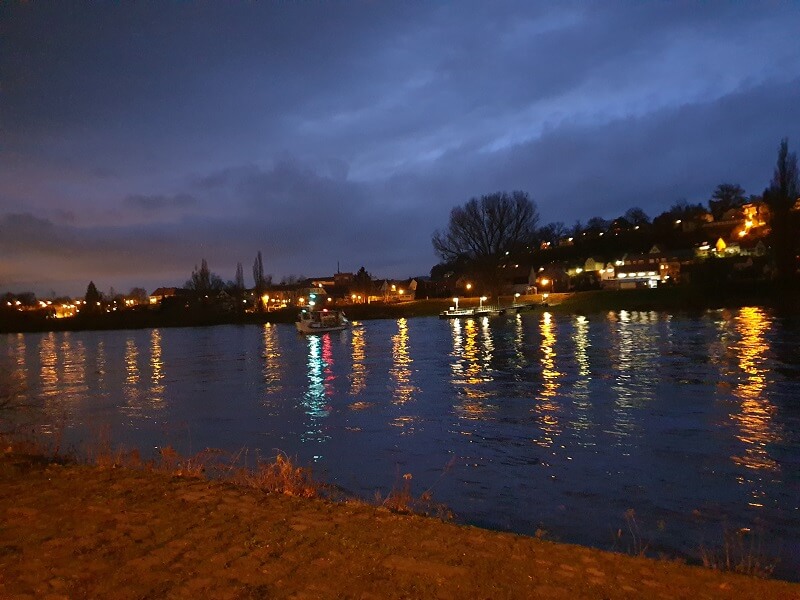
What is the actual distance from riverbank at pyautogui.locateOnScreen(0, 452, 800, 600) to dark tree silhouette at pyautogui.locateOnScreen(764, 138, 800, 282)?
72432mm

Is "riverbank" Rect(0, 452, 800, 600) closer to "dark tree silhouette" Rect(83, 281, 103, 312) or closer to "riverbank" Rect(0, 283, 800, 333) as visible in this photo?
"riverbank" Rect(0, 283, 800, 333)

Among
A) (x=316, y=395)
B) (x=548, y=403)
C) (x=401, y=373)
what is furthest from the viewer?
(x=401, y=373)

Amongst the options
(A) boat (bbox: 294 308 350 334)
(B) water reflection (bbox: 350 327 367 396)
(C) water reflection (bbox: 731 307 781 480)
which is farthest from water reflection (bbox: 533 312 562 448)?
(A) boat (bbox: 294 308 350 334)

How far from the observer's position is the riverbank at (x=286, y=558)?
4.96 meters

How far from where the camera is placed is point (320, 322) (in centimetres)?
7081

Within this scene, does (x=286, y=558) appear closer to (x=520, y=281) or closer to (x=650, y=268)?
(x=650, y=268)

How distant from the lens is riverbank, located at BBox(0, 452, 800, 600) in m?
4.96

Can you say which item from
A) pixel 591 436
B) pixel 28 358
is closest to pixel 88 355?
pixel 28 358

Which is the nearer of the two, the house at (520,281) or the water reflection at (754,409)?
the water reflection at (754,409)

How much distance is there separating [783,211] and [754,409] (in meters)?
60.6

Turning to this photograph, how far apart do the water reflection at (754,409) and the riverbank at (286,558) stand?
17.5ft

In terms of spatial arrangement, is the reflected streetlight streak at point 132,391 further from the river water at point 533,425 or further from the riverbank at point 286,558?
the riverbank at point 286,558

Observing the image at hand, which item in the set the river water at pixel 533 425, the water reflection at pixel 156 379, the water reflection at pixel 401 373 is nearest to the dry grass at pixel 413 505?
the river water at pixel 533 425

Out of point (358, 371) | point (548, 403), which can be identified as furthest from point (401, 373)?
point (548, 403)
